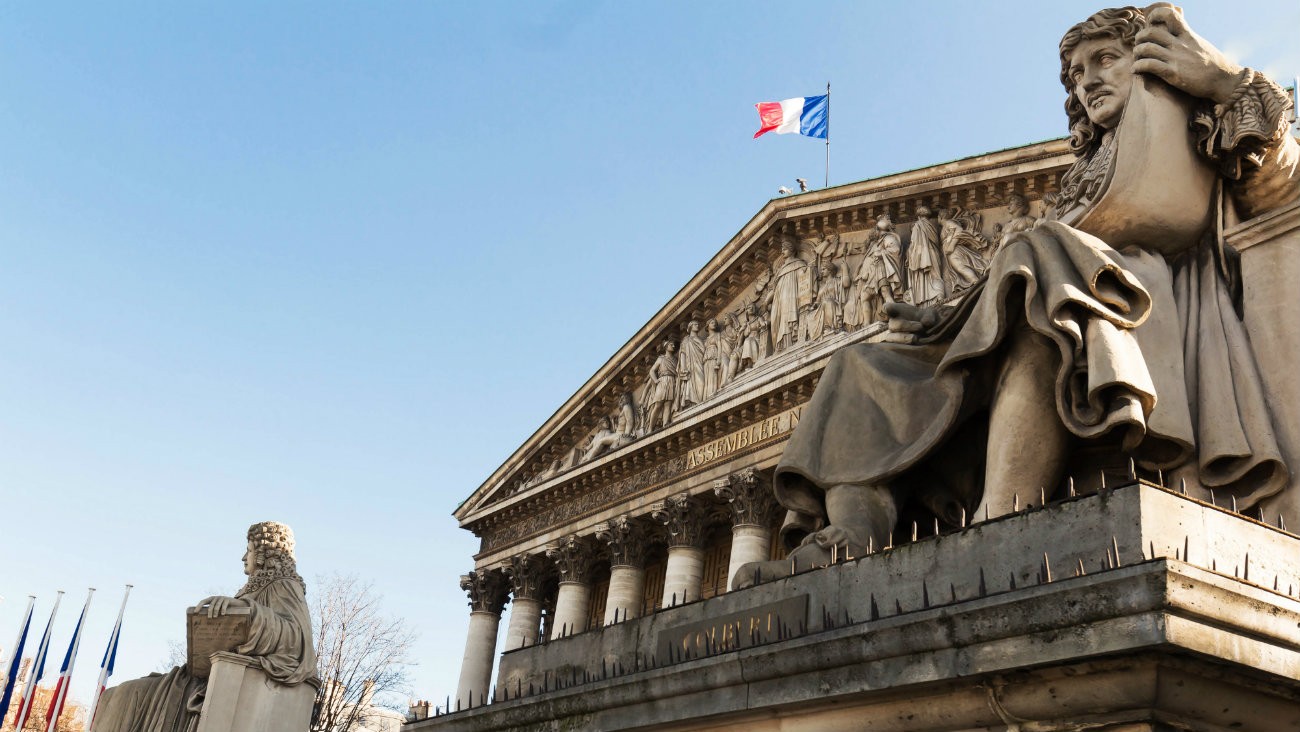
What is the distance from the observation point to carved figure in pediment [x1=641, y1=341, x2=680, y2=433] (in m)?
26.3

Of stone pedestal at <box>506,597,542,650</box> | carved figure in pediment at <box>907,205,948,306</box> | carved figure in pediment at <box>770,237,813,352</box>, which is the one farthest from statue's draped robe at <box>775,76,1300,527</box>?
stone pedestal at <box>506,597,542,650</box>

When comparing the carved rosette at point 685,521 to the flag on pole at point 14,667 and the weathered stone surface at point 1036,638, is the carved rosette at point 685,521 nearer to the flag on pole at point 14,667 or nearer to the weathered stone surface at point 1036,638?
the flag on pole at point 14,667

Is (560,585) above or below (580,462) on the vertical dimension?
below

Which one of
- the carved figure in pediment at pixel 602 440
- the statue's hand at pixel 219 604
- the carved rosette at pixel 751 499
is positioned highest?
the carved figure in pediment at pixel 602 440

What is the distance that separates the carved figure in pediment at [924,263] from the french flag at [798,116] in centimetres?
623

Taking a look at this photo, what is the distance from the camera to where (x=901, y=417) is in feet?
13.4

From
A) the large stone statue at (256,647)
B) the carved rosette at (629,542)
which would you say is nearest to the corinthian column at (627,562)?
the carved rosette at (629,542)

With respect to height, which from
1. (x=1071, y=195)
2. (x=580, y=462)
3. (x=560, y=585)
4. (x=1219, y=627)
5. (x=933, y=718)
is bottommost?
(x=933, y=718)

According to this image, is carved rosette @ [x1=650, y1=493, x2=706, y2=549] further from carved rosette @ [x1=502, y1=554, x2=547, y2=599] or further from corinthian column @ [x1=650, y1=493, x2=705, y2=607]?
carved rosette @ [x1=502, y1=554, x2=547, y2=599]

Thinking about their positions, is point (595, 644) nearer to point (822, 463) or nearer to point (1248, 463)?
point (822, 463)

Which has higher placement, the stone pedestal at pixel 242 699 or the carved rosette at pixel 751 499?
the carved rosette at pixel 751 499

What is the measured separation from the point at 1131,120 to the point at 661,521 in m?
20.4

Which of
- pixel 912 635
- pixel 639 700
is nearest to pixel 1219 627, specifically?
pixel 912 635

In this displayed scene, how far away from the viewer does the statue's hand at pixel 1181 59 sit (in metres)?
4.28
